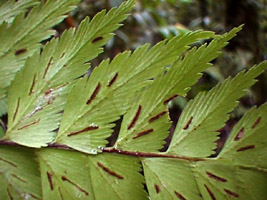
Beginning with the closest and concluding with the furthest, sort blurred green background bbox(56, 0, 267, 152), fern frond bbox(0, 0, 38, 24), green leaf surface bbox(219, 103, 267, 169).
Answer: green leaf surface bbox(219, 103, 267, 169) → fern frond bbox(0, 0, 38, 24) → blurred green background bbox(56, 0, 267, 152)

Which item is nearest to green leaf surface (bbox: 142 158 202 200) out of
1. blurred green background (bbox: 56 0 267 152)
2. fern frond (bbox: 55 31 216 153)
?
fern frond (bbox: 55 31 216 153)

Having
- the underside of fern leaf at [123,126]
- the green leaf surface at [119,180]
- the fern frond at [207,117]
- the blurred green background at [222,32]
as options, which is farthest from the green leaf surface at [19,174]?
the blurred green background at [222,32]

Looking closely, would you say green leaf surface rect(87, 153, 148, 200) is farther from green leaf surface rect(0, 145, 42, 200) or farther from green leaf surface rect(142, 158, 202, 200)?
green leaf surface rect(0, 145, 42, 200)

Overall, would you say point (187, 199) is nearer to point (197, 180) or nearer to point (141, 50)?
point (197, 180)

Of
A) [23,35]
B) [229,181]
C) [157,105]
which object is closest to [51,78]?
[23,35]

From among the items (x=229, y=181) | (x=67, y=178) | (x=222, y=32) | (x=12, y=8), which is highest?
(x=12, y=8)

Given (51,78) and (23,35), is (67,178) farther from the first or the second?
(23,35)

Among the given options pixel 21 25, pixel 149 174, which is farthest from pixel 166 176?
pixel 21 25
